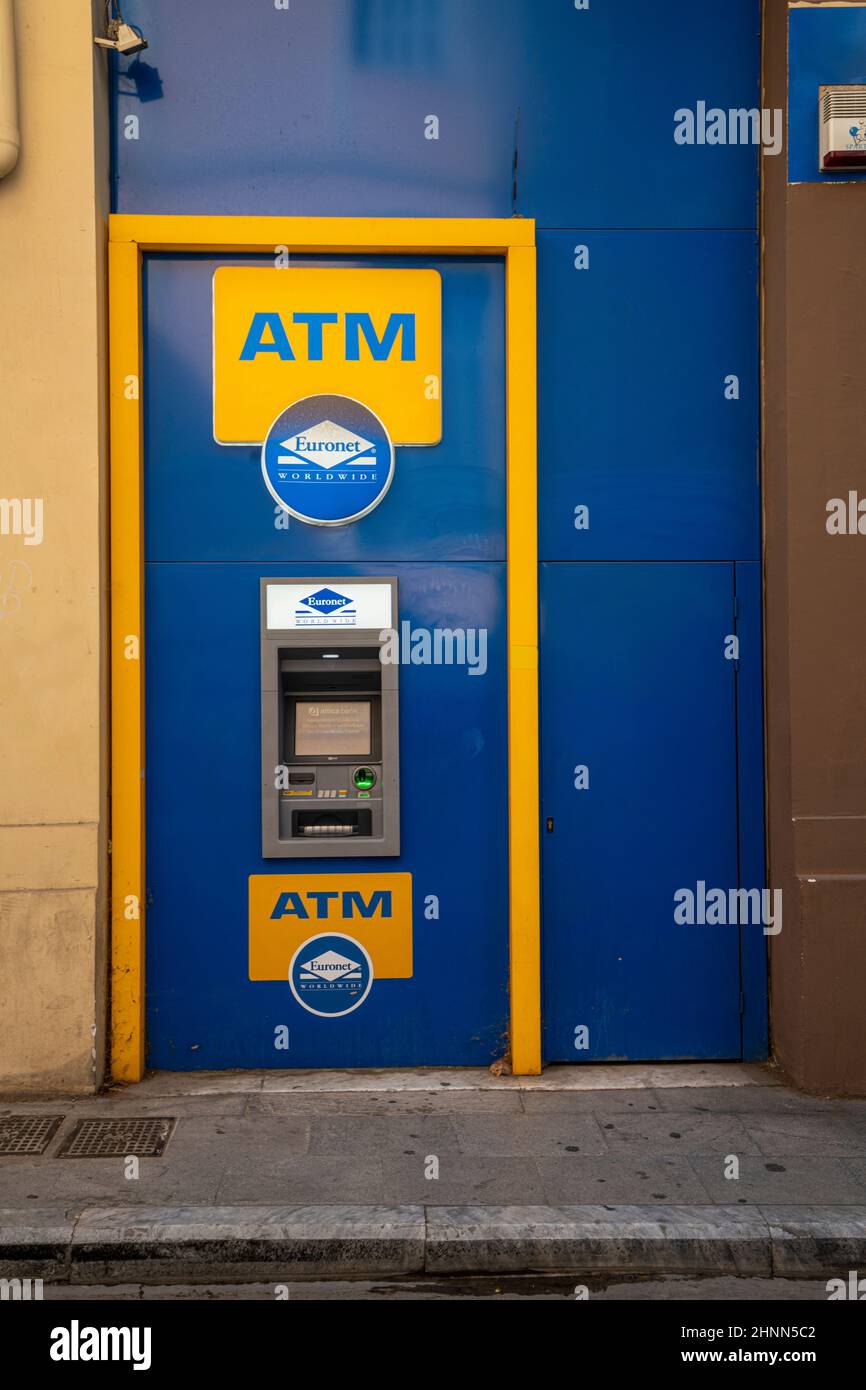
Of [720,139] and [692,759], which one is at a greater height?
[720,139]

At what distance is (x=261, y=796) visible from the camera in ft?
18.7

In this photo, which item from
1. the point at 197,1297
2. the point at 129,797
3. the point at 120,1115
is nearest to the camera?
the point at 197,1297

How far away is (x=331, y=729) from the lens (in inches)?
226

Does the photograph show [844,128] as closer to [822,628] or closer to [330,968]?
[822,628]

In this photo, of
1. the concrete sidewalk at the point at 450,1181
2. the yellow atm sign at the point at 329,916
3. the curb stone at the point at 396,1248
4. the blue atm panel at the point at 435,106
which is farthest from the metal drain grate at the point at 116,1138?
the blue atm panel at the point at 435,106

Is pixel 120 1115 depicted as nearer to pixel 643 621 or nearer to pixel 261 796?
pixel 261 796

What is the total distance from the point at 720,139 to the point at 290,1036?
4787 mm

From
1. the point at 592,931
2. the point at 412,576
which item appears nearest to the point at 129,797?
the point at 412,576

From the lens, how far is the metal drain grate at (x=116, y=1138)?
4781 millimetres

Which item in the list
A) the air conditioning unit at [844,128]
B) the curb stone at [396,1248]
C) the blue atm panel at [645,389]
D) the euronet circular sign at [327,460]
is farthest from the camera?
the blue atm panel at [645,389]

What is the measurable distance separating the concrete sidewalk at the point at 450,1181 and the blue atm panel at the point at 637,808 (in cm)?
27

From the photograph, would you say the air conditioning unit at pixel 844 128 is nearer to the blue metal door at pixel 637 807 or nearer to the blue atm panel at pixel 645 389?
the blue atm panel at pixel 645 389

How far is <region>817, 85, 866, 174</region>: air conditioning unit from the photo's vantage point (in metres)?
5.46
